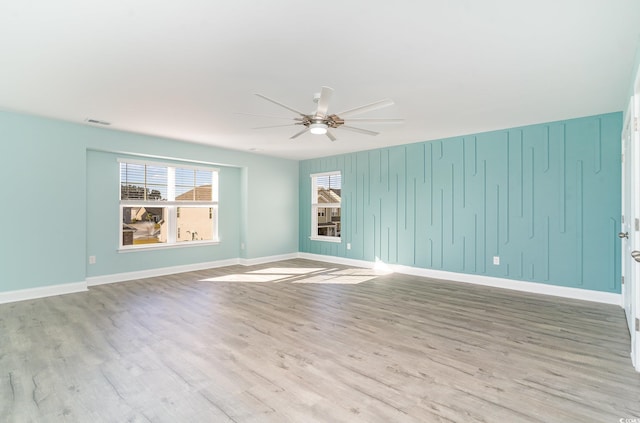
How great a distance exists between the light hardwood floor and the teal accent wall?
0.65m

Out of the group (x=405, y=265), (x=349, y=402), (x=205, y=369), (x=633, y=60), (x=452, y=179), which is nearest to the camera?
(x=349, y=402)

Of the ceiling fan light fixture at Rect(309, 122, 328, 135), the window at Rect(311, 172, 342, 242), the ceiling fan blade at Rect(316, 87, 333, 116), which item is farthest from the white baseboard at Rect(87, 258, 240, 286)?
the ceiling fan blade at Rect(316, 87, 333, 116)

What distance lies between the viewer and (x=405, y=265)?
6.10 meters

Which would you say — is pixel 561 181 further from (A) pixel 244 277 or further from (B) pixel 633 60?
(A) pixel 244 277

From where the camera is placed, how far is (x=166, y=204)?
5961 millimetres

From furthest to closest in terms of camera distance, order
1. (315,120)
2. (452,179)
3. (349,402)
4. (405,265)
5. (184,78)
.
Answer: (405,265) < (452,179) < (315,120) < (184,78) < (349,402)

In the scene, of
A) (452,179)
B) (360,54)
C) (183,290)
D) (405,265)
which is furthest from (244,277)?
(360,54)

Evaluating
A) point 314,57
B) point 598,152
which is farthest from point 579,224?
point 314,57

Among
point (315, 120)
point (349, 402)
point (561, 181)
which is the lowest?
point (349, 402)

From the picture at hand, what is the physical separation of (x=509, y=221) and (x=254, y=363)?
4228mm

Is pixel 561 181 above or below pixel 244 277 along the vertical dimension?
above

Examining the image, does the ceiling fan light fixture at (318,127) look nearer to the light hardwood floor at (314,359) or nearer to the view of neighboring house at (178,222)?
the light hardwood floor at (314,359)

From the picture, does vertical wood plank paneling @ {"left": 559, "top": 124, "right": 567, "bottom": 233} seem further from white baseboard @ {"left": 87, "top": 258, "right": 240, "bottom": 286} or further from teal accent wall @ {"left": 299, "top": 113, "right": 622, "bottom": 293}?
white baseboard @ {"left": 87, "top": 258, "right": 240, "bottom": 286}

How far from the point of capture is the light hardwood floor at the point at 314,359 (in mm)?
1948
